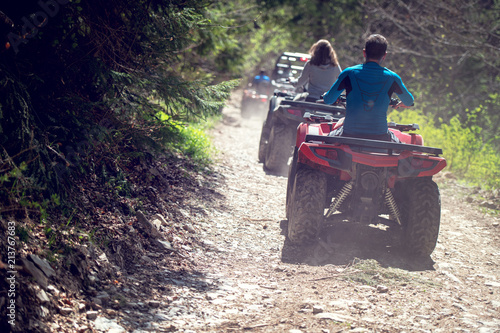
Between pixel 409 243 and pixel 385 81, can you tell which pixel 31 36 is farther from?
pixel 409 243

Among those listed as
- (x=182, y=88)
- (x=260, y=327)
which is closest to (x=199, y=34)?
(x=182, y=88)

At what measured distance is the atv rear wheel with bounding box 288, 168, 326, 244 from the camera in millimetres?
5090

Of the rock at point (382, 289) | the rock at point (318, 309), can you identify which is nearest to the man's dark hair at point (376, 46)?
the rock at point (382, 289)

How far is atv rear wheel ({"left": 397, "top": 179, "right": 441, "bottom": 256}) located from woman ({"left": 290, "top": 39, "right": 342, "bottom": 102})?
3.61 m

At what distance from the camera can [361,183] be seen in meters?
5.03

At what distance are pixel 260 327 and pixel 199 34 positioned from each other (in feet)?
Answer: 22.4

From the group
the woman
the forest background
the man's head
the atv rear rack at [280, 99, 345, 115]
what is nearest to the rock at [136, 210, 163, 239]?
the forest background

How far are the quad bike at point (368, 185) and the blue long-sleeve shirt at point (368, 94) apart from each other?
259 millimetres

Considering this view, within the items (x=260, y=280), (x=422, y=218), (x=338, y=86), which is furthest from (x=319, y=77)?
(x=260, y=280)

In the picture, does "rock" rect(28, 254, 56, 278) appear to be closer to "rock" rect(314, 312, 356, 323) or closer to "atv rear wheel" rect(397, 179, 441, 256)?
"rock" rect(314, 312, 356, 323)

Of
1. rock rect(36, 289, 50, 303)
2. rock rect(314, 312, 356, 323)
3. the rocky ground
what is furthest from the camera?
rock rect(314, 312, 356, 323)

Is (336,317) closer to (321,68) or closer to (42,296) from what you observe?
(42,296)

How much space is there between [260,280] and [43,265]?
1.91 meters

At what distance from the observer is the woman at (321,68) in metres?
8.44
